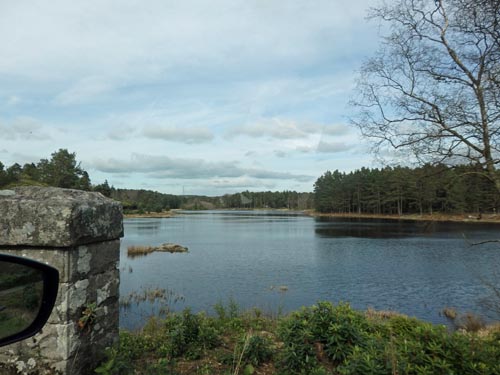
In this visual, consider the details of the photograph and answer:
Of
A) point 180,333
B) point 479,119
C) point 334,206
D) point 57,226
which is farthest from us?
point 334,206

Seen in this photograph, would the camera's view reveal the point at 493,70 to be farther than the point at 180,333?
Yes

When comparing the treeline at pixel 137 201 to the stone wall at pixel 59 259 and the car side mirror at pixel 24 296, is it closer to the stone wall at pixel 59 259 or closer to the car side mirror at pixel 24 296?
the stone wall at pixel 59 259

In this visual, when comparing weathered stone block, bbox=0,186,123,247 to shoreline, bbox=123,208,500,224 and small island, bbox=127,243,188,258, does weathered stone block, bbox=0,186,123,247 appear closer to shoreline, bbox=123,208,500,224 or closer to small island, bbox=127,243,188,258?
shoreline, bbox=123,208,500,224

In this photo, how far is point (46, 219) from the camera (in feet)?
9.32

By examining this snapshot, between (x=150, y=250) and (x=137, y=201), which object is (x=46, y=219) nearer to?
(x=150, y=250)

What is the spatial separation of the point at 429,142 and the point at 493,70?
4.58 feet

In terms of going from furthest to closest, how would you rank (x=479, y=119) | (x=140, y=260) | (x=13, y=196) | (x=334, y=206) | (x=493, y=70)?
(x=334, y=206) < (x=140, y=260) < (x=479, y=119) < (x=493, y=70) < (x=13, y=196)

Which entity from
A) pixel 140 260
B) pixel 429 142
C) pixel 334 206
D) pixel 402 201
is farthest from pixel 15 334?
pixel 334 206

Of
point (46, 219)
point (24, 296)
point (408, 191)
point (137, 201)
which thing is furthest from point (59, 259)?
point (137, 201)

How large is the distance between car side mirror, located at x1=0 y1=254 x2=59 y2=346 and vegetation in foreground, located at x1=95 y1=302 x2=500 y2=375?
2.29ft

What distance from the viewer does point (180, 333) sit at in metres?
3.97

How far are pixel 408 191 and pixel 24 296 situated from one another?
33.9 feet

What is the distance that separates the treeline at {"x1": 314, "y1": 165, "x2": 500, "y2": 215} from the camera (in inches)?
242

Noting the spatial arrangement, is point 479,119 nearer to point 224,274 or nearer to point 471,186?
point 471,186
